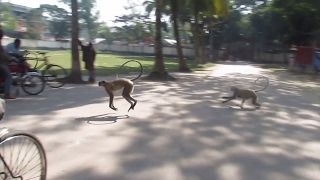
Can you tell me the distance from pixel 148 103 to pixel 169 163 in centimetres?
523

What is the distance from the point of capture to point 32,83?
10.8 meters

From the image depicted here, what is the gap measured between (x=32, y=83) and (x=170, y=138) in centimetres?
576

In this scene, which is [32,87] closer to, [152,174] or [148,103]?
[148,103]

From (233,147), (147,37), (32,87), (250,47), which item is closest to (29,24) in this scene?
(147,37)

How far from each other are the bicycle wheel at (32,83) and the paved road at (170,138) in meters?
0.28

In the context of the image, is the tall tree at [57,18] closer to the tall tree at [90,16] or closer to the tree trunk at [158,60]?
the tall tree at [90,16]

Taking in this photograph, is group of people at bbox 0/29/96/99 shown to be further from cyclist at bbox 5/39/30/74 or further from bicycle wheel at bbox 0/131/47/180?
bicycle wheel at bbox 0/131/47/180

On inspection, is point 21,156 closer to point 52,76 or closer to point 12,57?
point 12,57

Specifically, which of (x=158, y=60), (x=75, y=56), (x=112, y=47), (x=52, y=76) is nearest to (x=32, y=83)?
(x=52, y=76)

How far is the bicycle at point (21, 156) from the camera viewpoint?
3518 millimetres

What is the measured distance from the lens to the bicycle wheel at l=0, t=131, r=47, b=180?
3.54 m

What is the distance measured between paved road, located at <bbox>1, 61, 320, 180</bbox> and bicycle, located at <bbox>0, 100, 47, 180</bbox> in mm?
357

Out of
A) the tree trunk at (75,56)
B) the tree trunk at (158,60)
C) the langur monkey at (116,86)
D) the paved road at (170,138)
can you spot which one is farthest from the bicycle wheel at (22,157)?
the tree trunk at (158,60)

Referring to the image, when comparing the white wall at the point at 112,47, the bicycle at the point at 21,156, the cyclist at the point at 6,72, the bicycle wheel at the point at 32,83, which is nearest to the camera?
the bicycle at the point at 21,156
